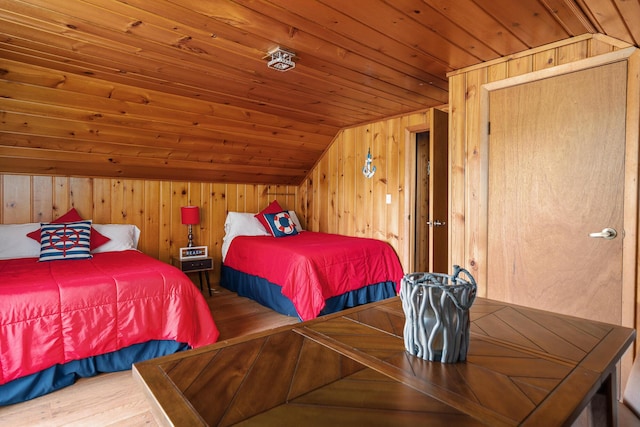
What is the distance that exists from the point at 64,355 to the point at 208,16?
6.96 feet

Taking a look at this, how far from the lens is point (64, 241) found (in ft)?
10.2

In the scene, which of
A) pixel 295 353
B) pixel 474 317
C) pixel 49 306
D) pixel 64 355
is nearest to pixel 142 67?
pixel 49 306

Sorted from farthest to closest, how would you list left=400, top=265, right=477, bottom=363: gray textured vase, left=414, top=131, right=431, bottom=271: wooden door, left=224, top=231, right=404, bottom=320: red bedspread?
left=414, top=131, right=431, bottom=271: wooden door → left=224, top=231, right=404, bottom=320: red bedspread → left=400, top=265, right=477, bottom=363: gray textured vase

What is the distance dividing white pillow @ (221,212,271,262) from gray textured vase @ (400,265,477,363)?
377 centimetres

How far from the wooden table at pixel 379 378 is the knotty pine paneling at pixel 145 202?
3.48 m

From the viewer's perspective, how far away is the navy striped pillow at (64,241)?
9.93ft

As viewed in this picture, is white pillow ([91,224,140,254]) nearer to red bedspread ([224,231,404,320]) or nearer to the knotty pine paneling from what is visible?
the knotty pine paneling

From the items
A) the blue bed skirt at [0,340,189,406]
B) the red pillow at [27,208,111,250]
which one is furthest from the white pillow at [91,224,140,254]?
the blue bed skirt at [0,340,189,406]

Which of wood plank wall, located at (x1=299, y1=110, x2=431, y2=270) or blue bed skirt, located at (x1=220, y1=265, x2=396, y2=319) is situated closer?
blue bed skirt, located at (x1=220, y1=265, x2=396, y2=319)

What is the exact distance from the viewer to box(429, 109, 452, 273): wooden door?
3.04 meters

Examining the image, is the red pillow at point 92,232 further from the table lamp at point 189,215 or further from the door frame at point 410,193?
the door frame at point 410,193

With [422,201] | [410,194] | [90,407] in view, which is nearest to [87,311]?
[90,407]

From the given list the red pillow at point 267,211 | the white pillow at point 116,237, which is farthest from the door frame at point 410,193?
the white pillow at point 116,237

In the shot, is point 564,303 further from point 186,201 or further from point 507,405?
point 186,201
